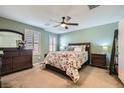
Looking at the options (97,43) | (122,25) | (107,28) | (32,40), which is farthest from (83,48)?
(32,40)

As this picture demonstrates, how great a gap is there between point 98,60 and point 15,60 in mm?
4155

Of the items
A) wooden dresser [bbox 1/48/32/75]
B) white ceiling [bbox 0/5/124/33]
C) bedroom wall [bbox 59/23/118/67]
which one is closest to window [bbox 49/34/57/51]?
bedroom wall [bbox 59/23/118/67]

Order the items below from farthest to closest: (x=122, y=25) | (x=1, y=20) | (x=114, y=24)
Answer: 1. (x=114, y=24)
2. (x=1, y=20)
3. (x=122, y=25)

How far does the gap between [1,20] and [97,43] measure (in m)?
5.04

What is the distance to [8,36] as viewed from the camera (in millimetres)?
3832

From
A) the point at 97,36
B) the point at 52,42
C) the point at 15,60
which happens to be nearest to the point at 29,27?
the point at 15,60

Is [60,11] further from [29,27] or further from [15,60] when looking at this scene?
[15,60]

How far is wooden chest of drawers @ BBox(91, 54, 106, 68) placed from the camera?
4.33m

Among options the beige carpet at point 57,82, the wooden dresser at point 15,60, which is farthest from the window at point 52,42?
the beige carpet at point 57,82

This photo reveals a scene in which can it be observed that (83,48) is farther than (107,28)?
Yes

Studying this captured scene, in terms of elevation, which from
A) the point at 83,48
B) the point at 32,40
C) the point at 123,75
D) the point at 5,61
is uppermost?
the point at 32,40

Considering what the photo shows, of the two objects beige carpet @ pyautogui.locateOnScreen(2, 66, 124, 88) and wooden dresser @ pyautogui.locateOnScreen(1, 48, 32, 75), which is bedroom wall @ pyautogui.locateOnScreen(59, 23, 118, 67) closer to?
beige carpet @ pyautogui.locateOnScreen(2, 66, 124, 88)

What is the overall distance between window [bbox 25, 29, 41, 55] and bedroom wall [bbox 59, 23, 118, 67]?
2.47 m

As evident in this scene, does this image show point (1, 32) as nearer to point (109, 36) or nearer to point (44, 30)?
point (44, 30)
